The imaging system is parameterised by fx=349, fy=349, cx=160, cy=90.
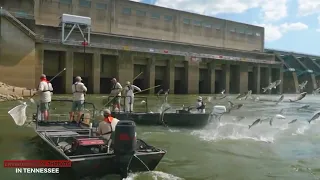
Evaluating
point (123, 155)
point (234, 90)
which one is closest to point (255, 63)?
point (234, 90)

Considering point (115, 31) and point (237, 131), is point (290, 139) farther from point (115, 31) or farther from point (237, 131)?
point (115, 31)

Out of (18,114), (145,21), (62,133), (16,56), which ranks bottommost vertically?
(62,133)

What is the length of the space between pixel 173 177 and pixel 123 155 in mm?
1763

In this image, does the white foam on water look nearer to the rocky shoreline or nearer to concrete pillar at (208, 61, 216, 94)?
the rocky shoreline

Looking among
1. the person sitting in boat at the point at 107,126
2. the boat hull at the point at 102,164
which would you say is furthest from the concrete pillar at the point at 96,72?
the boat hull at the point at 102,164

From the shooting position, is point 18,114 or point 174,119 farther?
point 174,119

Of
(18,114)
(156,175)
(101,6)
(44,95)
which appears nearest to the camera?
(156,175)

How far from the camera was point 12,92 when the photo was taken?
34469mm

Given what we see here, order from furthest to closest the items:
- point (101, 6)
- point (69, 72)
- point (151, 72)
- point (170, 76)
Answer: point (101, 6) < point (170, 76) < point (151, 72) < point (69, 72)

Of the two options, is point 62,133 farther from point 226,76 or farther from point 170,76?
point 226,76

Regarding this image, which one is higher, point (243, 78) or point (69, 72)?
point (69, 72)

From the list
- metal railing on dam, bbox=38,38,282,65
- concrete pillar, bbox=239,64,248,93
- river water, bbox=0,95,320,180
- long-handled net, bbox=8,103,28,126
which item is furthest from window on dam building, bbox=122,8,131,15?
long-handled net, bbox=8,103,28,126

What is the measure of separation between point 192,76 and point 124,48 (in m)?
14.6

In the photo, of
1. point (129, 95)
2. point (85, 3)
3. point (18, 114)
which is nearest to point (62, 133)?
point (18, 114)
